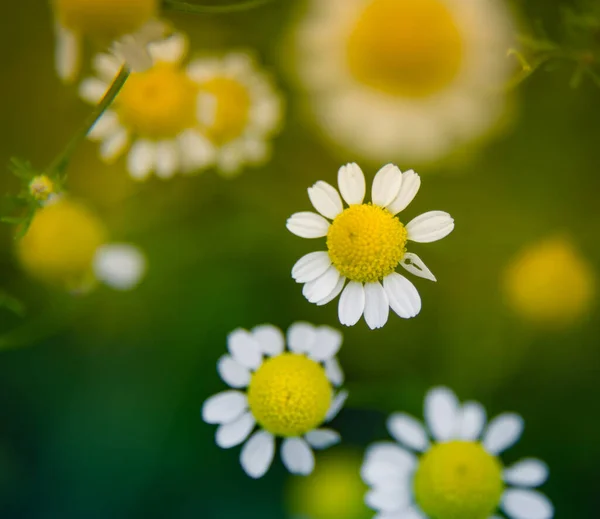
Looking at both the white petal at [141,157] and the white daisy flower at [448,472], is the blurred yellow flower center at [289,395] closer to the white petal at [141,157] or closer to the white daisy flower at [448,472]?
the white daisy flower at [448,472]

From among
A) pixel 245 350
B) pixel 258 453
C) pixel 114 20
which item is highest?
pixel 114 20

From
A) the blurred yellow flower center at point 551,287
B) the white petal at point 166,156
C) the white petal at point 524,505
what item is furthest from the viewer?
the blurred yellow flower center at point 551,287

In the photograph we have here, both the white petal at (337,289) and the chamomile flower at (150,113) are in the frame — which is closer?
the white petal at (337,289)

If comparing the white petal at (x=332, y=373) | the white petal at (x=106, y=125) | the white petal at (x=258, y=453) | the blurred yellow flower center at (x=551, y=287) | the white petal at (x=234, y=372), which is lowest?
the white petal at (x=258, y=453)

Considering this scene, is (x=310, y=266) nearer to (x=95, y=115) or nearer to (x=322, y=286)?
(x=322, y=286)

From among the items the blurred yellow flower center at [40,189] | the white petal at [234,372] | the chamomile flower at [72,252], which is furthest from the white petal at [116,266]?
the blurred yellow flower center at [40,189]

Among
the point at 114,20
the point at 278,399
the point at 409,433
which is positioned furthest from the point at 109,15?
the point at 409,433
